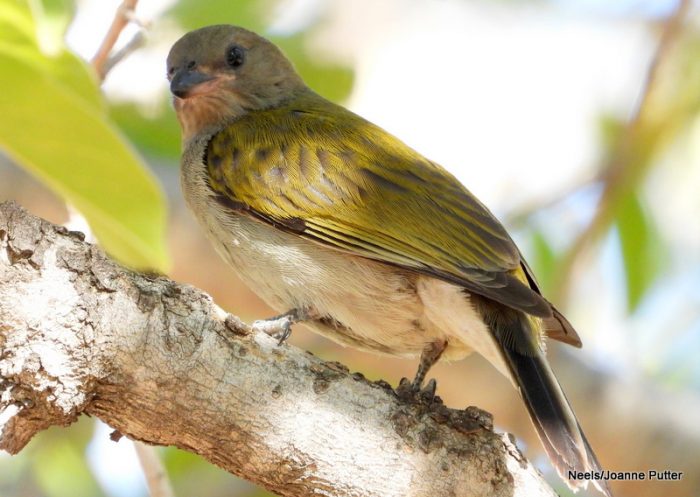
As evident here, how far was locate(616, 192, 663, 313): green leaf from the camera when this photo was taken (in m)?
5.18

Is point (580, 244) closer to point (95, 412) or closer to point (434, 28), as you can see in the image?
point (434, 28)

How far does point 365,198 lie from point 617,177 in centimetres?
195

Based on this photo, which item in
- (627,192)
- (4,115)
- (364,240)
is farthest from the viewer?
(627,192)

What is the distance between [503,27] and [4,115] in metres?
5.34

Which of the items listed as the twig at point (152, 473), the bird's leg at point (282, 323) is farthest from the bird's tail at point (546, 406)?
the twig at point (152, 473)

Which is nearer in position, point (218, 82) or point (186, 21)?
point (186, 21)

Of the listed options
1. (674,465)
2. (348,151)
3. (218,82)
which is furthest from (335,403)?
(674,465)

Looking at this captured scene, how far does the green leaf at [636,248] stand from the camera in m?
5.18

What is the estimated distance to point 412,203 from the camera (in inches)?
153

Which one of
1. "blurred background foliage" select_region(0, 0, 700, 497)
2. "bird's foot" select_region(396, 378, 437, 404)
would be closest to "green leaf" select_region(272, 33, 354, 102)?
"blurred background foliage" select_region(0, 0, 700, 497)

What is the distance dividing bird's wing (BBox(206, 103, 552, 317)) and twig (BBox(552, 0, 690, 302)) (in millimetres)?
1285

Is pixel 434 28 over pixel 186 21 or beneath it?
over

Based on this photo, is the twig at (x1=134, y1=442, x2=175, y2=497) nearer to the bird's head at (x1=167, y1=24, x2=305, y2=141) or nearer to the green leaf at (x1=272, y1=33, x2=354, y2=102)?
the bird's head at (x1=167, y1=24, x2=305, y2=141)

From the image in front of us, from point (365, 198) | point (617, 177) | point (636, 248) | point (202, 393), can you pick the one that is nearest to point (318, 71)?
point (365, 198)
